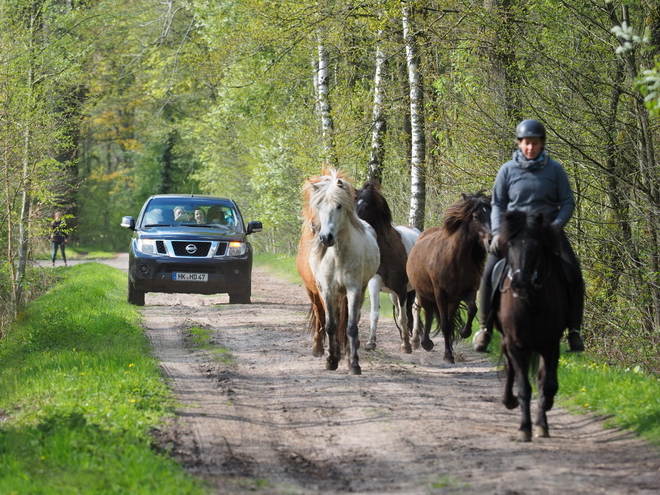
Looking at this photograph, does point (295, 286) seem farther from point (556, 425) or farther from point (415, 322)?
point (556, 425)

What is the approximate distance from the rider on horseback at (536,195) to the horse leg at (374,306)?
14.1ft

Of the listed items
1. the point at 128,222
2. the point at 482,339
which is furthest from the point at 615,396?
the point at 128,222

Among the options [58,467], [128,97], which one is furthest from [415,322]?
[128,97]

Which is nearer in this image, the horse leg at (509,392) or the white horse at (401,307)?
the horse leg at (509,392)

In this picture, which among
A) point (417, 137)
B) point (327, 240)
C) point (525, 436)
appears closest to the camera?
point (525, 436)

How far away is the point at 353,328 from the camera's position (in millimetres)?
10172

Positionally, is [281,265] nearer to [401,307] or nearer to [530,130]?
[401,307]

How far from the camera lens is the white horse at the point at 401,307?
1186 cm

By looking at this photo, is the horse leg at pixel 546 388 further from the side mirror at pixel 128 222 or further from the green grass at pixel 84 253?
the green grass at pixel 84 253

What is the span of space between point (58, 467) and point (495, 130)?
8956mm

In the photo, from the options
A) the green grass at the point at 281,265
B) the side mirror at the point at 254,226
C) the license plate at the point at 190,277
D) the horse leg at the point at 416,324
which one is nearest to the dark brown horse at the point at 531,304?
the horse leg at the point at 416,324

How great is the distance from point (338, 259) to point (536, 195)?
342 cm

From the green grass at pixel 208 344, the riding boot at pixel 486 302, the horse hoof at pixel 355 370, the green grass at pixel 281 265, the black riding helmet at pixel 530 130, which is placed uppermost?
the black riding helmet at pixel 530 130

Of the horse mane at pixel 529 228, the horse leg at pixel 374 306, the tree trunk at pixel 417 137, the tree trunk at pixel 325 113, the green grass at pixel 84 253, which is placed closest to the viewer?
the horse mane at pixel 529 228
